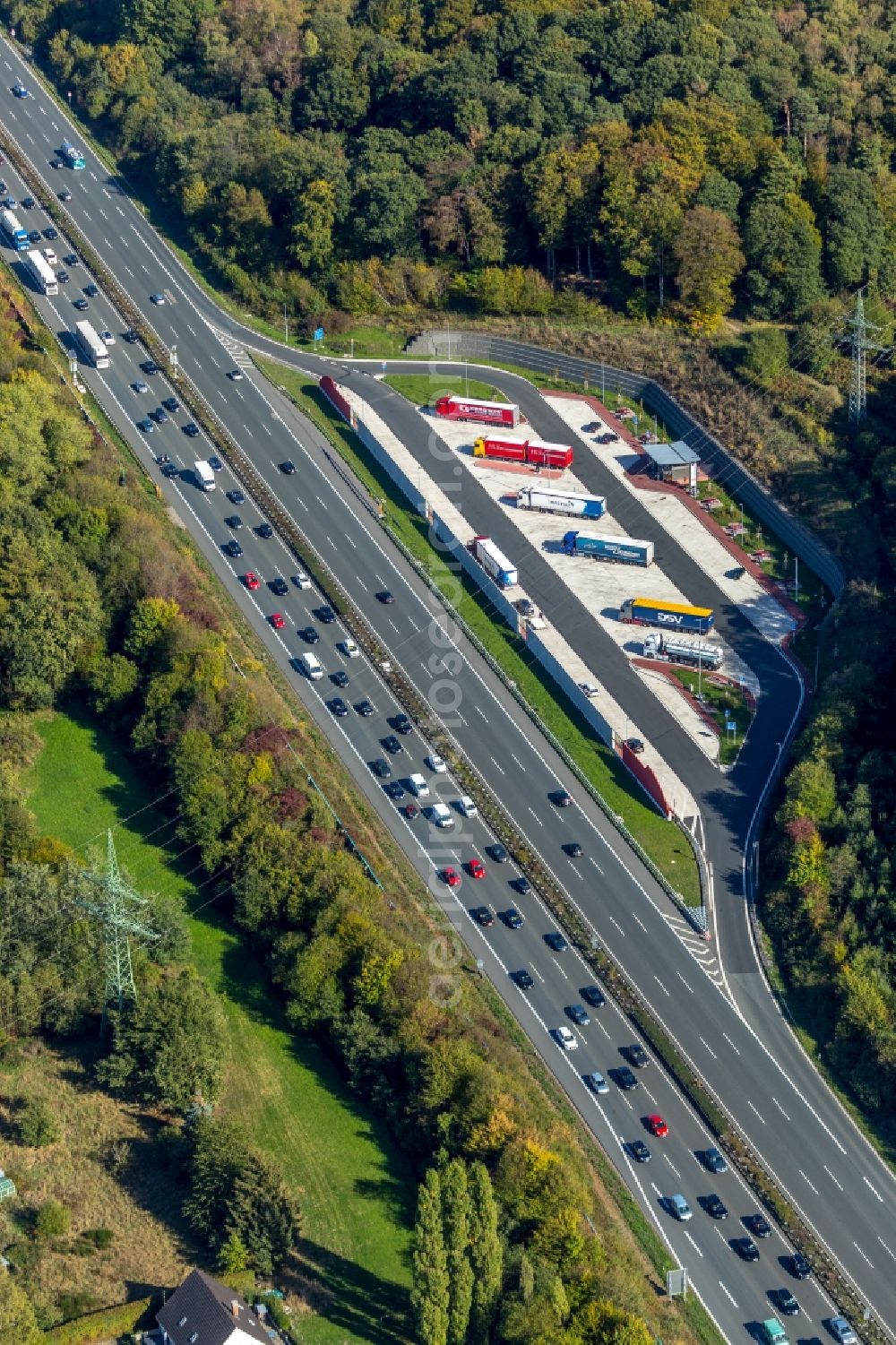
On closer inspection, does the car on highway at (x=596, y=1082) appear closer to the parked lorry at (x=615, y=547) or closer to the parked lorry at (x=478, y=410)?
the parked lorry at (x=615, y=547)

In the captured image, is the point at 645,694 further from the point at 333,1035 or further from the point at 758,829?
the point at 333,1035

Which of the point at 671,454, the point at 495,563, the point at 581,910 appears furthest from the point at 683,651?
the point at 581,910

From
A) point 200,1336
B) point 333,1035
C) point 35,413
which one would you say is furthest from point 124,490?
point 200,1336

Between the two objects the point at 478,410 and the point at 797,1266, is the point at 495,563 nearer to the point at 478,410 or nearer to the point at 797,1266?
the point at 478,410

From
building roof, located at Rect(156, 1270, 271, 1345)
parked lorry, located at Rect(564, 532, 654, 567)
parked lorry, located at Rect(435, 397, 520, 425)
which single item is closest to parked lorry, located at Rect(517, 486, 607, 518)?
parked lorry, located at Rect(564, 532, 654, 567)

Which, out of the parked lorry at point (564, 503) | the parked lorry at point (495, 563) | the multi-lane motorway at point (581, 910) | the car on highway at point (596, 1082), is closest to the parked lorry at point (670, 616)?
the multi-lane motorway at point (581, 910)

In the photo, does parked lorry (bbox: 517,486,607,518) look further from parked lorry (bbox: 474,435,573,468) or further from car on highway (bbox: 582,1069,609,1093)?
car on highway (bbox: 582,1069,609,1093)
